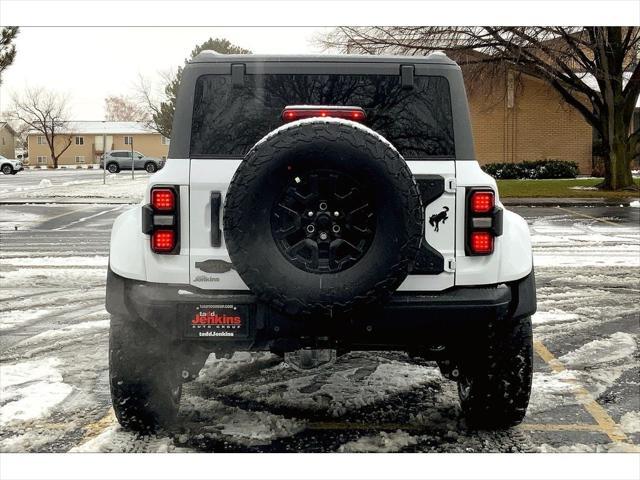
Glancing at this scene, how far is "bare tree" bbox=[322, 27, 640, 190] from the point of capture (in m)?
26.5

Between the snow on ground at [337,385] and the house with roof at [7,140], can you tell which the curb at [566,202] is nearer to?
the snow on ground at [337,385]

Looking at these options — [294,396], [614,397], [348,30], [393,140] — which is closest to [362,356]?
[294,396]

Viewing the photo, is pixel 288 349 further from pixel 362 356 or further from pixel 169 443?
pixel 362 356

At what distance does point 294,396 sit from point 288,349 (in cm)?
118

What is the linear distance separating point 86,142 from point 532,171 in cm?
6977

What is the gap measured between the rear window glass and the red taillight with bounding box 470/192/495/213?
28cm

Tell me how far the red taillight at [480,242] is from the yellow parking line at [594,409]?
1.33m

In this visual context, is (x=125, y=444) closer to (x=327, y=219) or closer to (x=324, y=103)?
(x=327, y=219)

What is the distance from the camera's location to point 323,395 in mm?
5035

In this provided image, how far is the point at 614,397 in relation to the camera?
16.4ft

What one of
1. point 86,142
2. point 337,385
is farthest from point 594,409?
point 86,142

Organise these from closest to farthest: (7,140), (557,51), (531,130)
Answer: (557,51)
(531,130)
(7,140)

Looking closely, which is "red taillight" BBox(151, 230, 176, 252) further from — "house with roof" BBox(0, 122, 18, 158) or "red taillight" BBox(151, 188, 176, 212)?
"house with roof" BBox(0, 122, 18, 158)

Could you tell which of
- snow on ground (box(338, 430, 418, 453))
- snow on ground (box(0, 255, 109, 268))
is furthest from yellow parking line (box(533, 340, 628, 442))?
snow on ground (box(0, 255, 109, 268))
